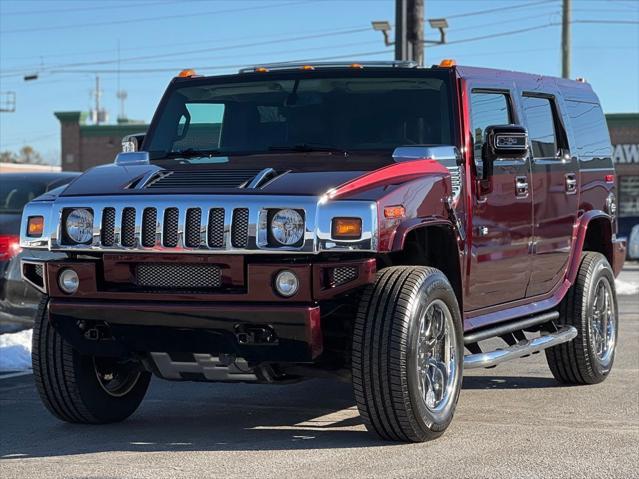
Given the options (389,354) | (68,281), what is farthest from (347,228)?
(68,281)

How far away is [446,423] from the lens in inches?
261

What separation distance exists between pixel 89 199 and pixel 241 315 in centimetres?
108

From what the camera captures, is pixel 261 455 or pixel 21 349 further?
pixel 21 349

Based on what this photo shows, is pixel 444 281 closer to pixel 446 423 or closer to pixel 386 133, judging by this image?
pixel 446 423

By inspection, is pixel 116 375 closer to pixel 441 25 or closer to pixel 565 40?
pixel 441 25

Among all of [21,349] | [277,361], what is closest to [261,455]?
[277,361]

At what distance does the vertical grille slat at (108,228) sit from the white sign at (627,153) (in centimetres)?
3826

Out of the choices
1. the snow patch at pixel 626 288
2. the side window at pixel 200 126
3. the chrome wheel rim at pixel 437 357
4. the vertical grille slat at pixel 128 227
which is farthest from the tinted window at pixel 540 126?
the snow patch at pixel 626 288

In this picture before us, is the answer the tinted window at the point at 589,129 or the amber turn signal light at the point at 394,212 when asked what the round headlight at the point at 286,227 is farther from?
the tinted window at the point at 589,129

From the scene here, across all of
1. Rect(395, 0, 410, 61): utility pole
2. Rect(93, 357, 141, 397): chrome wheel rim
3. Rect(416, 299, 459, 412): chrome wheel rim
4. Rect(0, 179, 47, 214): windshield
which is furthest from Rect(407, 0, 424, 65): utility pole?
Rect(416, 299, 459, 412): chrome wheel rim

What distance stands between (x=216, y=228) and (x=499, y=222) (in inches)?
84.6

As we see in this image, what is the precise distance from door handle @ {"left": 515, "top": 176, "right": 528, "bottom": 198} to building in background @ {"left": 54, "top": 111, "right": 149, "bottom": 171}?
43.9m

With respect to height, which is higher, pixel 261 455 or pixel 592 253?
pixel 592 253

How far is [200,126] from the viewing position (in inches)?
307
